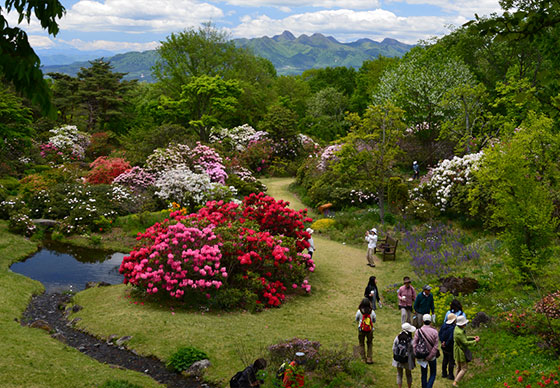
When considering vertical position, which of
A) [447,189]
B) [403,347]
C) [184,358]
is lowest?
[184,358]

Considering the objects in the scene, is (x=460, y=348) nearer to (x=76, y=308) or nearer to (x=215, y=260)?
(x=215, y=260)

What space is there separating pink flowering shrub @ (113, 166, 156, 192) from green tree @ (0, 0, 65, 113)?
24.8 m

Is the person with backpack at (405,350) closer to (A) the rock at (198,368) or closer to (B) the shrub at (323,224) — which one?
(A) the rock at (198,368)

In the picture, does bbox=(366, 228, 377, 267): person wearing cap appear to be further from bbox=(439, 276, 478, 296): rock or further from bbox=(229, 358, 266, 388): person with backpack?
bbox=(229, 358, 266, 388): person with backpack

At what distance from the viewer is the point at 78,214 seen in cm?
2502

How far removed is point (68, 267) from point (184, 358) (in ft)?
Result: 37.9

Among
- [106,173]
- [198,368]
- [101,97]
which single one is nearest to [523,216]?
[198,368]

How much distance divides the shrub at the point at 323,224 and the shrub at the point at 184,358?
50.4 ft

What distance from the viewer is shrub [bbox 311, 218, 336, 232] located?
25.9 m

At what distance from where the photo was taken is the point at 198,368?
10.8 metres

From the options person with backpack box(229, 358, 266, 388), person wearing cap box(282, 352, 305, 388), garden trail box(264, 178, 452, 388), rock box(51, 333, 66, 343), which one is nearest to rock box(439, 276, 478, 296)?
garden trail box(264, 178, 452, 388)

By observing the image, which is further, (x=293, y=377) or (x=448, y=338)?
(x=448, y=338)

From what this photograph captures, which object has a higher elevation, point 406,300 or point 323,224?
point 406,300

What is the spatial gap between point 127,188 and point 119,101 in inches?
918
